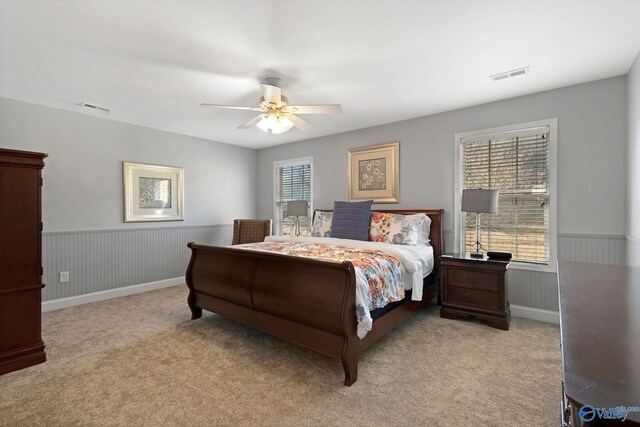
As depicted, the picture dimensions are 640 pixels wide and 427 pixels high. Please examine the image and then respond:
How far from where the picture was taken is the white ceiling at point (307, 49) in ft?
6.21

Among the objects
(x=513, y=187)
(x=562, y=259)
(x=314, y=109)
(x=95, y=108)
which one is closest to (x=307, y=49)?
(x=314, y=109)

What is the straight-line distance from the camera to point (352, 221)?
12.8 feet

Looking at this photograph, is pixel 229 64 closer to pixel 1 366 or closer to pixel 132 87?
pixel 132 87

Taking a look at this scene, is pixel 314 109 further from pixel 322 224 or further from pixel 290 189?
pixel 290 189

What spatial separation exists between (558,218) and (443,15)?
2440 millimetres

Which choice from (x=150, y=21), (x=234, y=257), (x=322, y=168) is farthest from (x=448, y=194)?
(x=150, y=21)

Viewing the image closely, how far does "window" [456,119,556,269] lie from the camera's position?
3.21m

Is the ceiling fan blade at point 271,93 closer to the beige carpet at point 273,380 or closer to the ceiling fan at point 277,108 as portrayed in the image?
the ceiling fan at point 277,108

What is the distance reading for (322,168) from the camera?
16.8 feet

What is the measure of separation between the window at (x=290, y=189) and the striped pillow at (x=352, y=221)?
1.29 m

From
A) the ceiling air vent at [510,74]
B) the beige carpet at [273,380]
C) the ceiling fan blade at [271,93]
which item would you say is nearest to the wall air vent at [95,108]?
the ceiling fan blade at [271,93]

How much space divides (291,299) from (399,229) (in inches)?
70.0

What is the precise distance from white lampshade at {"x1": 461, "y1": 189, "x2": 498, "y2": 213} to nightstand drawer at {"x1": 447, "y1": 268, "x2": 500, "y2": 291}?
2.18ft

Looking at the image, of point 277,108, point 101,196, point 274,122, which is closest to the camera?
point 277,108
